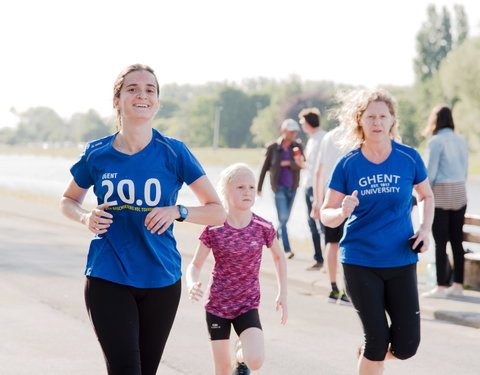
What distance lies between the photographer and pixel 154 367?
401 cm

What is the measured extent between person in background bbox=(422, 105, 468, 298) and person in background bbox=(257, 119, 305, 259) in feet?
11.2

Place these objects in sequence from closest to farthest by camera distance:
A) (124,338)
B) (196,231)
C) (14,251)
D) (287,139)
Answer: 1. (124,338)
2. (287,139)
3. (14,251)
4. (196,231)

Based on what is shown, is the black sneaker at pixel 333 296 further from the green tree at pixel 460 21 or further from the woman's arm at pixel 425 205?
the green tree at pixel 460 21

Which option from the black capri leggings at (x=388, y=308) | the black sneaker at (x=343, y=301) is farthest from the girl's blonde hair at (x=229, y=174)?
the black sneaker at (x=343, y=301)

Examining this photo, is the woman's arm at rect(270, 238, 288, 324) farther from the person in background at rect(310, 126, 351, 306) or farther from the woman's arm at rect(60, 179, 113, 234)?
the person in background at rect(310, 126, 351, 306)

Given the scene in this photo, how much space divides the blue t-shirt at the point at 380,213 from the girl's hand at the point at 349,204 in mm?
193

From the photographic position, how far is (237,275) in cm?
497

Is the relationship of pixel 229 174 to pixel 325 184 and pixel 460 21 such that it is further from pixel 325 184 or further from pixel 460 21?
pixel 460 21

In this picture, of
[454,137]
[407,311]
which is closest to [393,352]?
[407,311]

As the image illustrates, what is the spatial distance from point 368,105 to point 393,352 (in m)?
1.37

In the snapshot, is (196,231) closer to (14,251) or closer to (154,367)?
(14,251)

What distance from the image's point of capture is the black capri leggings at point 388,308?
4.83 metres

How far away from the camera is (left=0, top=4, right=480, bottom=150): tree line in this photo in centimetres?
6744

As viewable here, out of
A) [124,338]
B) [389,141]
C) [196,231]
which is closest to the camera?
[124,338]
